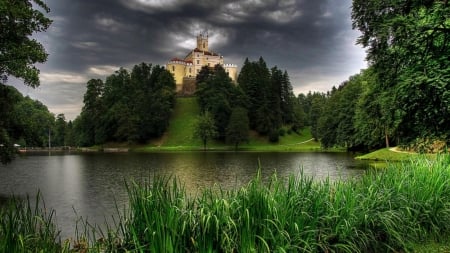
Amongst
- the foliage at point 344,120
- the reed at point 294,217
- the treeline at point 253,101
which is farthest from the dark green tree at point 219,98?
the reed at point 294,217

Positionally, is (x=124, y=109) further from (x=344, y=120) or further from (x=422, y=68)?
(x=422, y=68)

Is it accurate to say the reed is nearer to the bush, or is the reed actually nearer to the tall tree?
the tall tree

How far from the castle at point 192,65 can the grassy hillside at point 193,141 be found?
88.2 feet

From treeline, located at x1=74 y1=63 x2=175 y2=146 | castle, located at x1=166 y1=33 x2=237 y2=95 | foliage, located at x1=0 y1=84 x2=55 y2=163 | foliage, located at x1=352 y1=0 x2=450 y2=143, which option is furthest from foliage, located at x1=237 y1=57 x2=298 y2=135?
foliage, located at x1=352 y1=0 x2=450 y2=143

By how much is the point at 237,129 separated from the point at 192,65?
67738 mm

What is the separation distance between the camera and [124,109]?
110 meters

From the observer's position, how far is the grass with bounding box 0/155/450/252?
5703mm

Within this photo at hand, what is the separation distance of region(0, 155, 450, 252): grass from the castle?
13996 centimetres

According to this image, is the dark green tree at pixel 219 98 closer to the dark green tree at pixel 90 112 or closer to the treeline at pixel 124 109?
the treeline at pixel 124 109

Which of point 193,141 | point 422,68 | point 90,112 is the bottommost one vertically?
point 193,141

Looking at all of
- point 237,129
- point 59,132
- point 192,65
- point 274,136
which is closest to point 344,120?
point 237,129

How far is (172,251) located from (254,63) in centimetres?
12589

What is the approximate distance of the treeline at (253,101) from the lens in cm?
10706

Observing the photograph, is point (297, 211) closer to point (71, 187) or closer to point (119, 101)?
point (71, 187)
